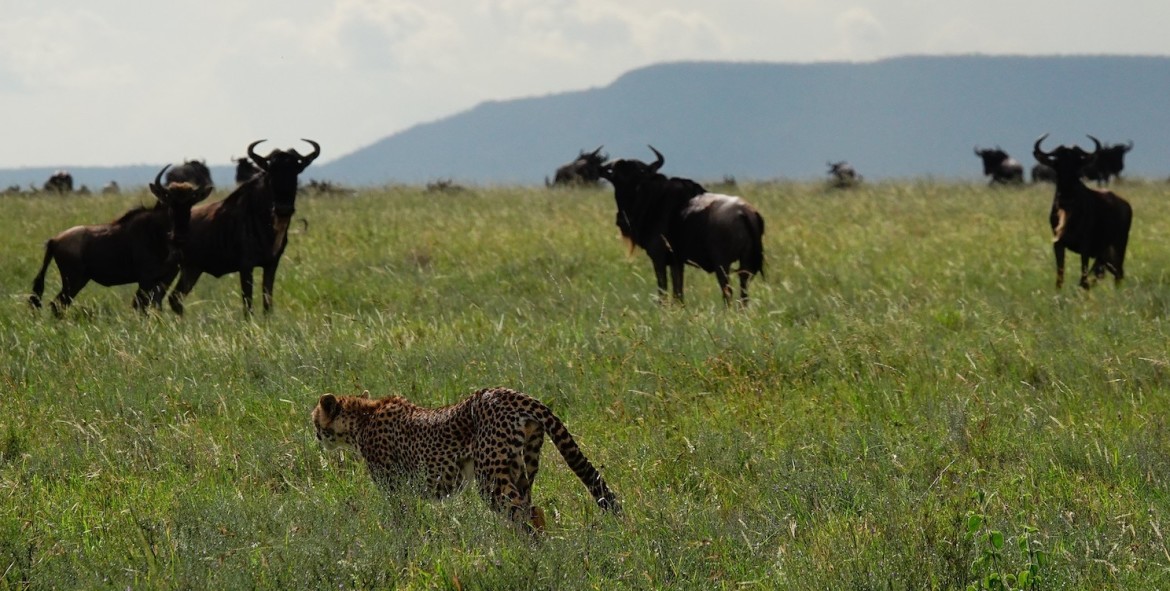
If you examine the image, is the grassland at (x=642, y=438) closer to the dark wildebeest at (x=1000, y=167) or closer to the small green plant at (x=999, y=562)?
the small green plant at (x=999, y=562)

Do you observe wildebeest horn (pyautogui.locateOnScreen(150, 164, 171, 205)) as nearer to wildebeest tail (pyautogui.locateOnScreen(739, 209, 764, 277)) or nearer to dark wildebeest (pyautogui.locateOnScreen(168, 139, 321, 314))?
dark wildebeest (pyautogui.locateOnScreen(168, 139, 321, 314))

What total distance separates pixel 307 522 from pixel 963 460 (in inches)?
115

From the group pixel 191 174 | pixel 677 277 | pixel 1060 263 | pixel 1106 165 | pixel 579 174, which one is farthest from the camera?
pixel 1106 165

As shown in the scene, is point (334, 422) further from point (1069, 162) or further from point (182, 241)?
point (1069, 162)

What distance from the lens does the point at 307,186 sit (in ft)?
101

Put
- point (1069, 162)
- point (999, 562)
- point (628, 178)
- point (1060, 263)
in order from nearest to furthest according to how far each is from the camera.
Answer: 1. point (999, 562)
2. point (1060, 263)
3. point (628, 178)
4. point (1069, 162)

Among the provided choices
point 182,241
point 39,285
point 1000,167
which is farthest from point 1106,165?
point 39,285

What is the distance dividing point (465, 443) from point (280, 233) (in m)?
8.10

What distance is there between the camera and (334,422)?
5863mm

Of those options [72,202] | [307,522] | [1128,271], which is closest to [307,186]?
[72,202]

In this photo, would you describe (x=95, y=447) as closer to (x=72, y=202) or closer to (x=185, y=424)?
(x=185, y=424)

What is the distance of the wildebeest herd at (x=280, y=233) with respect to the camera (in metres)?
12.3

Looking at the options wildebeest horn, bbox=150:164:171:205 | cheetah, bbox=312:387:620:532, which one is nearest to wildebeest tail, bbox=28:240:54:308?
wildebeest horn, bbox=150:164:171:205

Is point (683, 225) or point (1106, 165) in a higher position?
point (683, 225)
